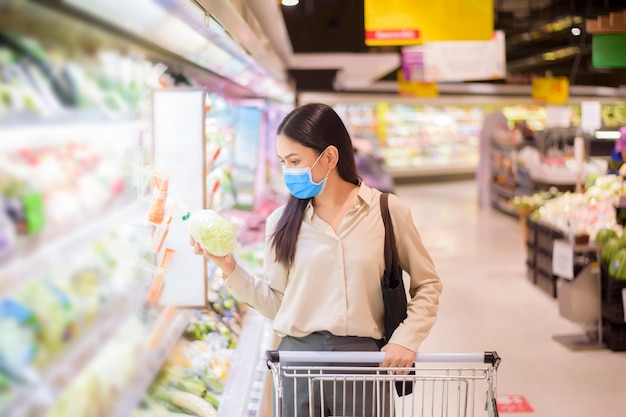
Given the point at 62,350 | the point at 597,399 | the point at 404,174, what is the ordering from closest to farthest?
the point at 62,350
the point at 597,399
the point at 404,174

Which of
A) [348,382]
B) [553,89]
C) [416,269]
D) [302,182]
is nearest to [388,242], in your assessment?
[416,269]

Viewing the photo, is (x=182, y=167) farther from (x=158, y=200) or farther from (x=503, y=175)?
(x=503, y=175)

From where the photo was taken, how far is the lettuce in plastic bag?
234 cm

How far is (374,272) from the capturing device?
8.30ft

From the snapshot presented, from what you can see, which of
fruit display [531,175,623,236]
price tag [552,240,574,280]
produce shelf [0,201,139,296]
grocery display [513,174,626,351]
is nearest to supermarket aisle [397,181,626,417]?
grocery display [513,174,626,351]

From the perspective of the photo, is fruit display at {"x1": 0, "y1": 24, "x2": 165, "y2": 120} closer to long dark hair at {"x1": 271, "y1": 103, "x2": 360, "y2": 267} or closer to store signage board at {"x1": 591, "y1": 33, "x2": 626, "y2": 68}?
long dark hair at {"x1": 271, "y1": 103, "x2": 360, "y2": 267}

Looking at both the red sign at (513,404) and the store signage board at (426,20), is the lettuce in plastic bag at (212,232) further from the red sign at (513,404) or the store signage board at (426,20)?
the store signage board at (426,20)

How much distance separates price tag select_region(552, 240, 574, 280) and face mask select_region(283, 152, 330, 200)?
4061 mm

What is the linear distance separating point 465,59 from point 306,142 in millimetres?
9390

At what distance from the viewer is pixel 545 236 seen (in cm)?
Result: 751

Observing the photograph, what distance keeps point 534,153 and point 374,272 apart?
11.2 metres

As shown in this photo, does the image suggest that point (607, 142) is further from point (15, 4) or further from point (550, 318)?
point (15, 4)

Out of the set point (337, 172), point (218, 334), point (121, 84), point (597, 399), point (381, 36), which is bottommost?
point (597, 399)

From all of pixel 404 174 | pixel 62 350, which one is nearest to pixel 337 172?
pixel 62 350
